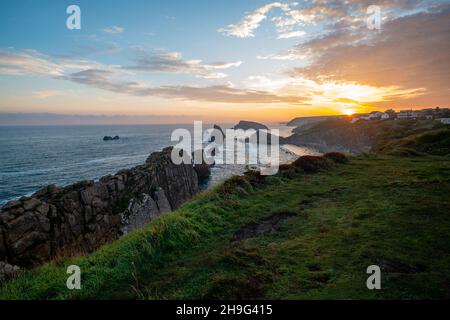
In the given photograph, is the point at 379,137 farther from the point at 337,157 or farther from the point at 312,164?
the point at 312,164

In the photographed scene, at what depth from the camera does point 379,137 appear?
77.1m

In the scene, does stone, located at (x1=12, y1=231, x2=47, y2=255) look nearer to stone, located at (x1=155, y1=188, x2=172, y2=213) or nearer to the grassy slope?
the grassy slope

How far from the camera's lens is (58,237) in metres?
20.5

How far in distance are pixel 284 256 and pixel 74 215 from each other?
2170cm

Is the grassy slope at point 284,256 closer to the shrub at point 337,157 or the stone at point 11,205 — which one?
the shrub at point 337,157

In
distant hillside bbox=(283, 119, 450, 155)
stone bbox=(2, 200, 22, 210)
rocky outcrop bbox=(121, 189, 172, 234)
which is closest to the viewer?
stone bbox=(2, 200, 22, 210)

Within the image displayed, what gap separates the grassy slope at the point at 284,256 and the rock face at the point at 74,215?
204 inches

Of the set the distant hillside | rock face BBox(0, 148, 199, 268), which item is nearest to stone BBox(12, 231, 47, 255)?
rock face BBox(0, 148, 199, 268)

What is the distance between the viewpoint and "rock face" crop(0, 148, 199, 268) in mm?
17594

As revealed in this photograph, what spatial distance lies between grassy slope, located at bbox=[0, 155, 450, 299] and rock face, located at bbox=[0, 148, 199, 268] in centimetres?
518

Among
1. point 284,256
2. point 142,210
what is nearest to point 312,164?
point 284,256

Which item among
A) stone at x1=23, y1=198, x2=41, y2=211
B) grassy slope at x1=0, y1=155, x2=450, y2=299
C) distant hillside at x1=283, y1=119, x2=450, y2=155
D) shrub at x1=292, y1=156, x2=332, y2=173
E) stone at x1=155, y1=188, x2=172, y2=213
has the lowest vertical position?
stone at x1=155, y1=188, x2=172, y2=213
